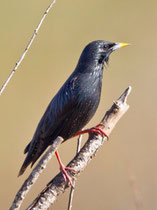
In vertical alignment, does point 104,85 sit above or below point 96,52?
above

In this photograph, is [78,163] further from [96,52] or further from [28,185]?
[96,52]

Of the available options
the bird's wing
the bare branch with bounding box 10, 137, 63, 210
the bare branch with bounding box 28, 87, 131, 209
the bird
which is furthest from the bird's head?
the bare branch with bounding box 10, 137, 63, 210

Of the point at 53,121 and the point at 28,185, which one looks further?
A: the point at 53,121

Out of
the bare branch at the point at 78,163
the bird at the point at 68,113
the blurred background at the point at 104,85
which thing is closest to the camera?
the bare branch at the point at 78,163

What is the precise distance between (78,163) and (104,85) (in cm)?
490

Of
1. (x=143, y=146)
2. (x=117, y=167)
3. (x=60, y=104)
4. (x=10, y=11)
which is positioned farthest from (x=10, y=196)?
(x=10, y=11)

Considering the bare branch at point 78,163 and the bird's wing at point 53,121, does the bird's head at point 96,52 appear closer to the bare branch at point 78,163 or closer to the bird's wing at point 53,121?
the bird's wing at point 53,121

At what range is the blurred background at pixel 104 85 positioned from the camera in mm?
7492

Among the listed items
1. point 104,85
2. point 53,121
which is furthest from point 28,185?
point 104,85

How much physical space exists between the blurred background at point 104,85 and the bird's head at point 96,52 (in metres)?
1.67

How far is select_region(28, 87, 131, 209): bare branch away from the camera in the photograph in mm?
3820

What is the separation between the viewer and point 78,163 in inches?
165

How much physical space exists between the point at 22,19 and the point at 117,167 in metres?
3.76

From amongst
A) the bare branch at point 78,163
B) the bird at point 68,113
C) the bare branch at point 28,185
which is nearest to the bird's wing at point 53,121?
the bird at point 68,113
